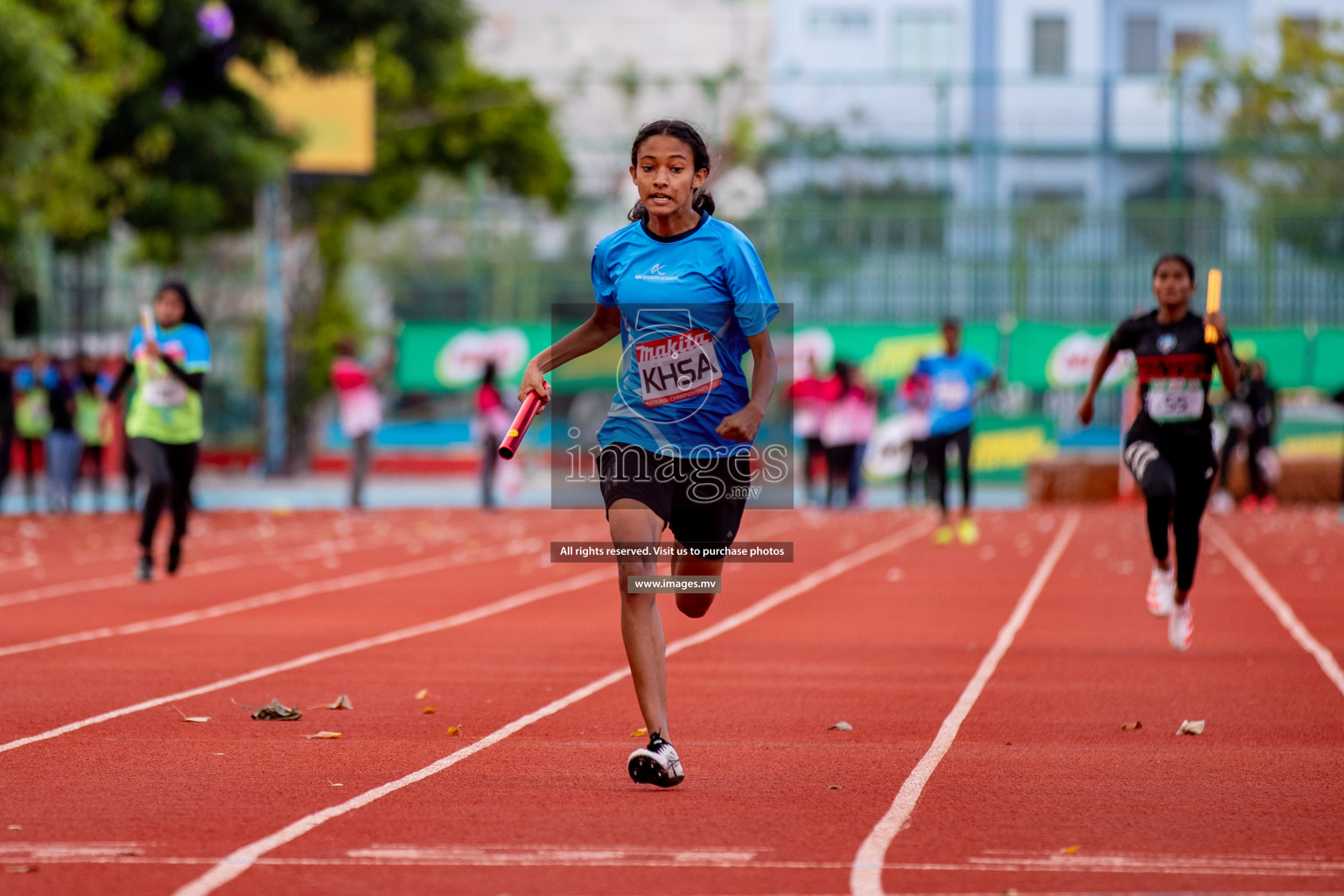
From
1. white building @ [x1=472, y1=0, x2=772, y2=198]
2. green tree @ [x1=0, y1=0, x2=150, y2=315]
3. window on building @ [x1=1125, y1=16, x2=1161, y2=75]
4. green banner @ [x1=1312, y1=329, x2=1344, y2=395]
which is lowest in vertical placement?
green banner @ [x1=1312, y1=329, x2=1344, y2=395]

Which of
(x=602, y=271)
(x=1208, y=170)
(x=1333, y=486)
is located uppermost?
(x=1208, y=170)

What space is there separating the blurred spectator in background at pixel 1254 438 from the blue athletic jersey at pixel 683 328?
61.3 ft

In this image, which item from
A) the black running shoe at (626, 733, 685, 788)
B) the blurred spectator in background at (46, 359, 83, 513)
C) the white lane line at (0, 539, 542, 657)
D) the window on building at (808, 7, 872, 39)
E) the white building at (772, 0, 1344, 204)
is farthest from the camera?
the window on building at (808, 7, 872, 39)

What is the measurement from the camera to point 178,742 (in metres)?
7.31

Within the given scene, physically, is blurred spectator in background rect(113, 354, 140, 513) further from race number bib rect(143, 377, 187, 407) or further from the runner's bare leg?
the runner's bare leg

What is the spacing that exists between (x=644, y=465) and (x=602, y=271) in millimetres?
664

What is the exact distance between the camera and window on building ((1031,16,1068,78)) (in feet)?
171

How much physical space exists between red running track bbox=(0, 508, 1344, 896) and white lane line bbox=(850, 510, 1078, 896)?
25mm

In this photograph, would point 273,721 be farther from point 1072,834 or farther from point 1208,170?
point 1208,170

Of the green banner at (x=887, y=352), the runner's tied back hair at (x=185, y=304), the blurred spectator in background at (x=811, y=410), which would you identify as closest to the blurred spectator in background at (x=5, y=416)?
the green banner at (x=887, y=352)

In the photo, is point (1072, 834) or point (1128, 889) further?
point (1072, 834)

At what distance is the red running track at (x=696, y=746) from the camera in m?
5.22

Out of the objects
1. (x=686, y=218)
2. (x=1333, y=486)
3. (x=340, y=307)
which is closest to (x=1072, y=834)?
(x=686, y=218)

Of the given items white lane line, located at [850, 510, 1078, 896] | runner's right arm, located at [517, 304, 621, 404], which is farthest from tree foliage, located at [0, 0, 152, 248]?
runner's right arm, located at [517, 304, 621, 404]
